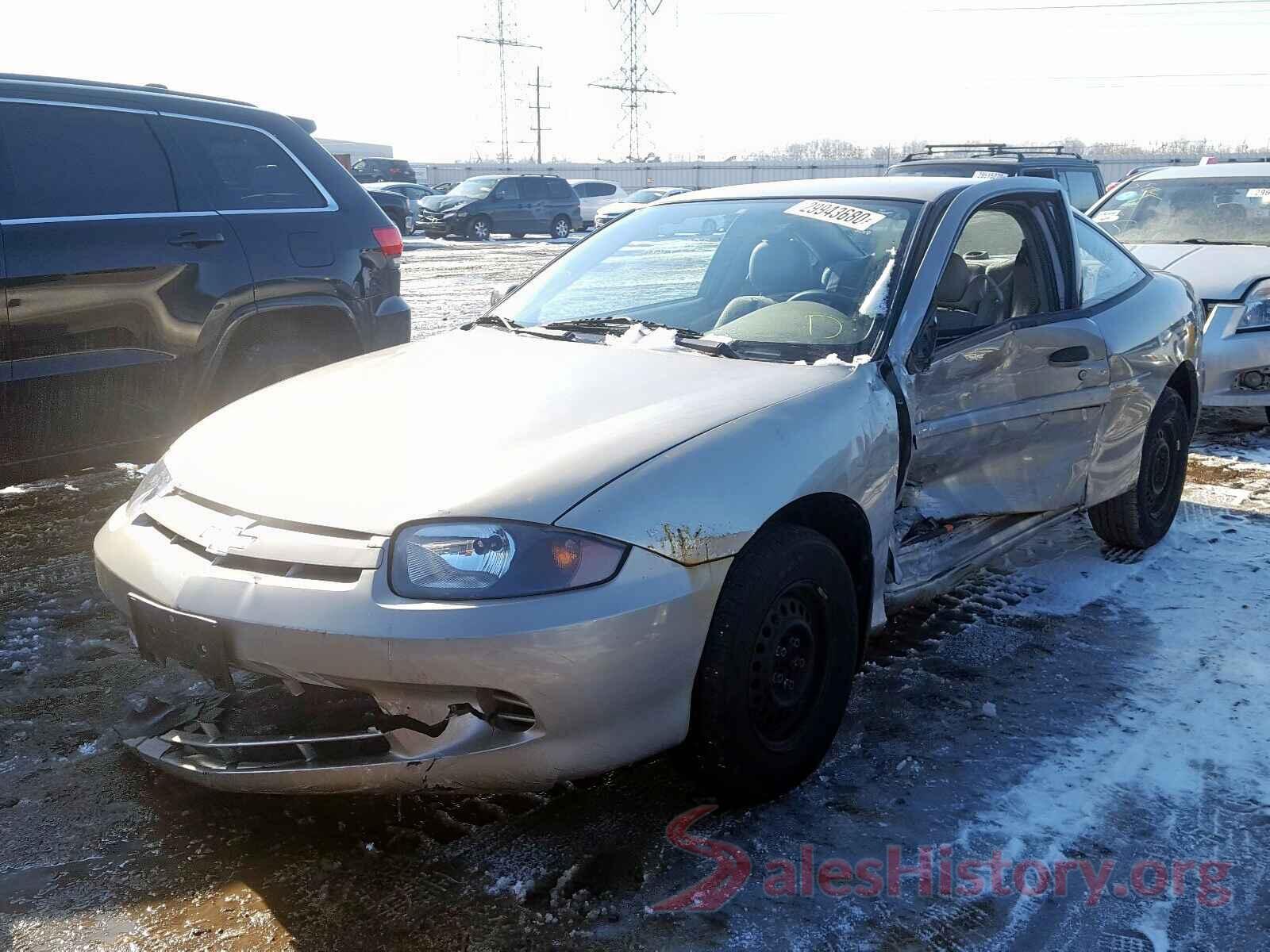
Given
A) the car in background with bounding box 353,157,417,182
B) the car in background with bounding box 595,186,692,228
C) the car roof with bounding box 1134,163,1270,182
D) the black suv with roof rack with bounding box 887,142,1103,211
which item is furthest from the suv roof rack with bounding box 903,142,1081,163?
the car in background with bounding box 353,157,417,182

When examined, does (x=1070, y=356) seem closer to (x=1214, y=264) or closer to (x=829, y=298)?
(x=829, y=298)

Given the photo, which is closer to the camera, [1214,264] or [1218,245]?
[1214,264]

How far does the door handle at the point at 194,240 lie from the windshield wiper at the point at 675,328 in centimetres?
182

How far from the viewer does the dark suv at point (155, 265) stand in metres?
4.30

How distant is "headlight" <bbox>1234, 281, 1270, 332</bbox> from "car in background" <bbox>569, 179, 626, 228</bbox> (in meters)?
27.5

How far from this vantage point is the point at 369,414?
301 cm

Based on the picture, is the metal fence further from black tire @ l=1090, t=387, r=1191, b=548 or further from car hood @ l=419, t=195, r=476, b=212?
black tire @ l=1090, t=387, r=1191, b=548

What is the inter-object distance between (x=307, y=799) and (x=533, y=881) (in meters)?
0.71

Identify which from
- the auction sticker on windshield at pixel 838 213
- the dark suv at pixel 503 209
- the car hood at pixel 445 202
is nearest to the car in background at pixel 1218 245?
the auction sticker on windshield at pixel 838 213

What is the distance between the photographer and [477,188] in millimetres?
28969

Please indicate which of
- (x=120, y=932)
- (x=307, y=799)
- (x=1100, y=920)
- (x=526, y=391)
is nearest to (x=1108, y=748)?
(x=1100, y=920)

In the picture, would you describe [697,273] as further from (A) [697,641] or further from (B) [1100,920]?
(B) [1100,920]

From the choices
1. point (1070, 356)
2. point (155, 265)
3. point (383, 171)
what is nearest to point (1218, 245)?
point (1070, 356)

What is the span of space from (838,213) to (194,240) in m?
2.67
